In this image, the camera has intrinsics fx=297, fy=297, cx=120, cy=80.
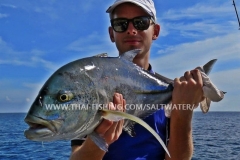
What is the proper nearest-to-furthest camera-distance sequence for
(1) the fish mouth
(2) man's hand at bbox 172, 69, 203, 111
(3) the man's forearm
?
(1) the fish mouth
(2) man's hand at bbox 172, 69, 203, 111
(3) the man's forearm

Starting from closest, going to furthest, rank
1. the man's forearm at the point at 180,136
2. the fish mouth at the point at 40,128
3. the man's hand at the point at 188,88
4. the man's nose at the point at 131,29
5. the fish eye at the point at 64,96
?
the fish mouth at the point at 40,128, the fish eye at the point at 64,96, the man's hand at the point at 188,88, the man's forearm at the point at 180,136, the man's nose at the point at 131,29

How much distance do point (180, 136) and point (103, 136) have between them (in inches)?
46.7

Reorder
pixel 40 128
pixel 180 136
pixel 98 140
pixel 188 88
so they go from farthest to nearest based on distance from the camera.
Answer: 1. pixel 180 136
2. pixel 188 88
3. pixel 98 140
4. pixel 40 128

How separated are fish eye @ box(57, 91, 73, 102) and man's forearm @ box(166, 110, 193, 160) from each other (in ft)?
4.67

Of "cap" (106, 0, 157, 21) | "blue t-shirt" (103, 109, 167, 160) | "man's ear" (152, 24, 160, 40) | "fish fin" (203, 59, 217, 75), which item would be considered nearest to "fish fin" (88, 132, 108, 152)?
"blue t-shirt" (103, 109, 167, 160)

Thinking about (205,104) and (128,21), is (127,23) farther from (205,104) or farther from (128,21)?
(205,104)

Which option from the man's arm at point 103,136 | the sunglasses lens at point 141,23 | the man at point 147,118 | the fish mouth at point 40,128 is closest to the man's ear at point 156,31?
the man at point 147,118

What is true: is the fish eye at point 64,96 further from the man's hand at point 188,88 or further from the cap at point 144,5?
the cap at point 144,5

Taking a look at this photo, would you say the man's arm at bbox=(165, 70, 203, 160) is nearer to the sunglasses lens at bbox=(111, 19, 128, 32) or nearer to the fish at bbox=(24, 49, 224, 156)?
the fish at bbox=(24, 49, 224, 156)

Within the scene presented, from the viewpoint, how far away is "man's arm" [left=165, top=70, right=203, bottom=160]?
3242mm

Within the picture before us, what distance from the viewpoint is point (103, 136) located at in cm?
265

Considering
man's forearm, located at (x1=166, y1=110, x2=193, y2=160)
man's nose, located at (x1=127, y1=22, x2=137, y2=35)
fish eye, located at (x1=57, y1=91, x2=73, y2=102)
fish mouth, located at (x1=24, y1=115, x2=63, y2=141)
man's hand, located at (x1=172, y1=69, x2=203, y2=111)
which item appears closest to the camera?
fish mouth, located at (x1=24, y1=115, x2=63, y2=141)

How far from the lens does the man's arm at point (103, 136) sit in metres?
2.52

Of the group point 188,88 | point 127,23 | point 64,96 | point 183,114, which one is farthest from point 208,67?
point 64,96
